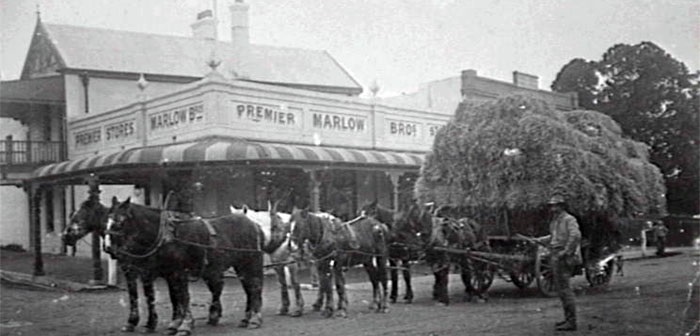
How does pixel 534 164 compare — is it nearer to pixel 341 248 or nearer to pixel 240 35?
pixel 341 248

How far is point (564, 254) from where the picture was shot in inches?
360

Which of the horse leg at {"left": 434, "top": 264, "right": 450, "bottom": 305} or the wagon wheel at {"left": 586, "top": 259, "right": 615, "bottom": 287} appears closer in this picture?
the horse leg at {"left": 434, "top": 264, "right": 450, "bottom": 305}

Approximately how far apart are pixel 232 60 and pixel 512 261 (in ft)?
39.7

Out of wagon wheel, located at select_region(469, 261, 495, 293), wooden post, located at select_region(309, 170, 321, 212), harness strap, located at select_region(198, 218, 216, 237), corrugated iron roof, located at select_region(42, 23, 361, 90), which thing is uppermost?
corrugated iron roof, located at select_region(42, 23, 361, 90)

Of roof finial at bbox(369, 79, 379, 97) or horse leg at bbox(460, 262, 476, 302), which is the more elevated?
roof finial at bbox(369, 79, 379, 97)

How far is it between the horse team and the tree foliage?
909 millimetres

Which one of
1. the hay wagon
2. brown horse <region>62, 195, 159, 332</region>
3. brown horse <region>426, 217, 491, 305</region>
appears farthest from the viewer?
brown horse <region>426, 217, 491, 305</region>

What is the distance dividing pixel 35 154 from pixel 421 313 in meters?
16.5

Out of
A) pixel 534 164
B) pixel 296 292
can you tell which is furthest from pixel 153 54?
pixel 534 164

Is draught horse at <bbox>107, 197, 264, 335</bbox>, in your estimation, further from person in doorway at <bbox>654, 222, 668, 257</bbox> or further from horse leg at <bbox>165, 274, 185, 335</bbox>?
person in doorway at <bbox>654, 222, 668, 257</bbox>

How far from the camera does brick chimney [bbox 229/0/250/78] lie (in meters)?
20.2

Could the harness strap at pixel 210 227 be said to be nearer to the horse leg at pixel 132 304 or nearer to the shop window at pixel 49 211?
the horse leg at pixel 132 304

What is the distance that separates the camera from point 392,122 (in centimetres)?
2227

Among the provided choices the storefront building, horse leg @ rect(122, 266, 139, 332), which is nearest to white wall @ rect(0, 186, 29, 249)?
the storefront building
